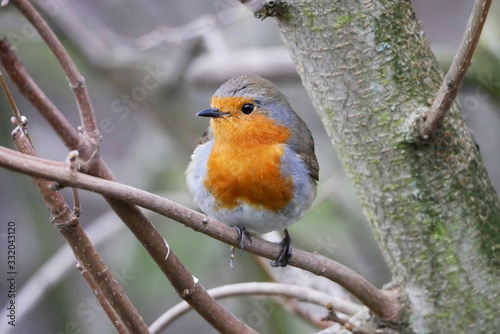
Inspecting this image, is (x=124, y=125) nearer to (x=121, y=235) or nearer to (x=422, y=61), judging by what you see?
(x=121, y=235)

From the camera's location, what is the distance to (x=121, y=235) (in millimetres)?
4199

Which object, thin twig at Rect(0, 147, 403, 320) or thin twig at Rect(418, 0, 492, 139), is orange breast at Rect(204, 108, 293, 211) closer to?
thin twig at Rect(0, 147, 403, 320)

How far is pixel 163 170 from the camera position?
4.28 metres

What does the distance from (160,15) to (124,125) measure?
1.08 metres

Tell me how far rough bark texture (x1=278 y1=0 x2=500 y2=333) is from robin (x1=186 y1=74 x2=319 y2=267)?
0.35 meters

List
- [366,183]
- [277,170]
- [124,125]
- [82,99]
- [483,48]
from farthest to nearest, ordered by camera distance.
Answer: [124,125]
[483,48]
[277,170]
[366,183]
[82,99]

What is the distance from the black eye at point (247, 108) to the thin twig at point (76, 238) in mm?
1399

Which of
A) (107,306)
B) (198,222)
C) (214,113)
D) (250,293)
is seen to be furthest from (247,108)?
(107,306)

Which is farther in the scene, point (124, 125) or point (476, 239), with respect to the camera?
point (124, 125)

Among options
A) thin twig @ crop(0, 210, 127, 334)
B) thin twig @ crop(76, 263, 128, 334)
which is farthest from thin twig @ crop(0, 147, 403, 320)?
thin twig @ crop(0, 210, 127, 334)

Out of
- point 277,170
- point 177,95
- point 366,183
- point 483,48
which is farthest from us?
point 177,95

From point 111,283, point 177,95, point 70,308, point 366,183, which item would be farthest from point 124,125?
point 111,283

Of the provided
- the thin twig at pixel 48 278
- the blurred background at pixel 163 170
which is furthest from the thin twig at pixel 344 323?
the thin twig at pixel 48 278

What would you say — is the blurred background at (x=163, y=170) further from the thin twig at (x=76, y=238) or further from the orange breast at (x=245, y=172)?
the thin twig at (x=76, y=238)
